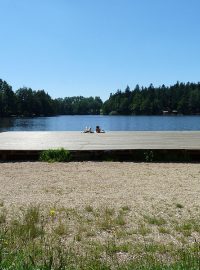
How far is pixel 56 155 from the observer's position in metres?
11.9

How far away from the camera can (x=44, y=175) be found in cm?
973

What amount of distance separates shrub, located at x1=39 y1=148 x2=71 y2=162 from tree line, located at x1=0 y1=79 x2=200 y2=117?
110 m

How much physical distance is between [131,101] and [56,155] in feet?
517

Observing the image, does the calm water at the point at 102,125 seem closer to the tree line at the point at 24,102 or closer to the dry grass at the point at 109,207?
the tree line at the point at 24,102

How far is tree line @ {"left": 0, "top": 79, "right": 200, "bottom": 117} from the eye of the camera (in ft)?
406

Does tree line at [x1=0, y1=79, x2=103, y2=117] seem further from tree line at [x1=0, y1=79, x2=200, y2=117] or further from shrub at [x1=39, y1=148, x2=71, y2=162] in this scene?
shrub at [x1=39, y1=148, x2=71, y2=162]

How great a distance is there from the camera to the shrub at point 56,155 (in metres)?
11.9

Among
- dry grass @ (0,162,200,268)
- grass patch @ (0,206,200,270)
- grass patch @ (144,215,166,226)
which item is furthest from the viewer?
grass patch @ (144,215,166,226)

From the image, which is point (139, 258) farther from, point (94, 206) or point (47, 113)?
point (47, 113)

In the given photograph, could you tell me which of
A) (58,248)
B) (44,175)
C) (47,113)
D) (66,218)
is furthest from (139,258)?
(47,113)

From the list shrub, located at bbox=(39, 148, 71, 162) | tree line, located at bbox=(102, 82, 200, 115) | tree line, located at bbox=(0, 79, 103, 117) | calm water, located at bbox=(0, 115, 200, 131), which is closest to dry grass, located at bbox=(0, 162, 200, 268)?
shrub, located at bbox=(39, 148, 71, 162)

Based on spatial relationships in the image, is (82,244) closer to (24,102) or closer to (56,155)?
(56,155)

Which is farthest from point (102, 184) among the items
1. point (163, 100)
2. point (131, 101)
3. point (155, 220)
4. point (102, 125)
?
point (131, 101)

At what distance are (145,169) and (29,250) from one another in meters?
6.35
